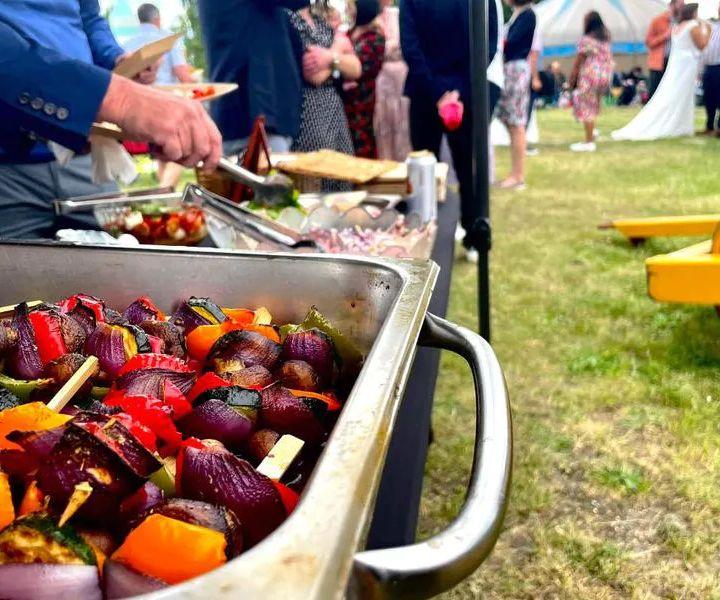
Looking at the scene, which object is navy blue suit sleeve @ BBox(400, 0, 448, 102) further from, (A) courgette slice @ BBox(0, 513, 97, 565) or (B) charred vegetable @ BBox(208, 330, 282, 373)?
(A) courgette slice @ BBox(0, 513, 97, 565)

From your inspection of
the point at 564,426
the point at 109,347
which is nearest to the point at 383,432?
the point at 109,347

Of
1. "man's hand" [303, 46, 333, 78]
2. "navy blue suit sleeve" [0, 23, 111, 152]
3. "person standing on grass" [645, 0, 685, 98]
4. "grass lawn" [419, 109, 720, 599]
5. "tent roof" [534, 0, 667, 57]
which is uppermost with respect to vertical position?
"tent roof" [534, 0, 667, 57]

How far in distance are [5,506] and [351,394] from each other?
28 cm

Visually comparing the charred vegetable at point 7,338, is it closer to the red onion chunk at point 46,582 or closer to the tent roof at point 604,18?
the red onion chunk at point 46,582

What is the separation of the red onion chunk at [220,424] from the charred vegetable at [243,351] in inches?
4.5

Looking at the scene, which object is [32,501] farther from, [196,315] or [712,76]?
[712,76]

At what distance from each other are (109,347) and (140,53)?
0.98m

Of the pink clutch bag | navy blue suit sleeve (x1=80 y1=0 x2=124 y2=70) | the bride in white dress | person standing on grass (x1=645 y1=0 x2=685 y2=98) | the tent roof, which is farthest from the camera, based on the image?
the tent roof

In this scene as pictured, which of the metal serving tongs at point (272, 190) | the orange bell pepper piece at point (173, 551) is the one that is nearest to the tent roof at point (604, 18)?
the metal serving tongs at point (272, 190)

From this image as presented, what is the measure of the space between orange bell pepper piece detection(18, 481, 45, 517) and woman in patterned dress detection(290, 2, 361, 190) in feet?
10.0

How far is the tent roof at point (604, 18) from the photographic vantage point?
16297mm

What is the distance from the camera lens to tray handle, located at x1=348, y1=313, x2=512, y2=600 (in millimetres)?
384

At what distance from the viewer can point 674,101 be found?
9805mm

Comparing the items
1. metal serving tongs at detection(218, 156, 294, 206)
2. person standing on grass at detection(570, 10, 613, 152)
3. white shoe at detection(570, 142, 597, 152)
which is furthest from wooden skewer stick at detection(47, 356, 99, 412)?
white shoe at detection(570, 142, 597, 152)
